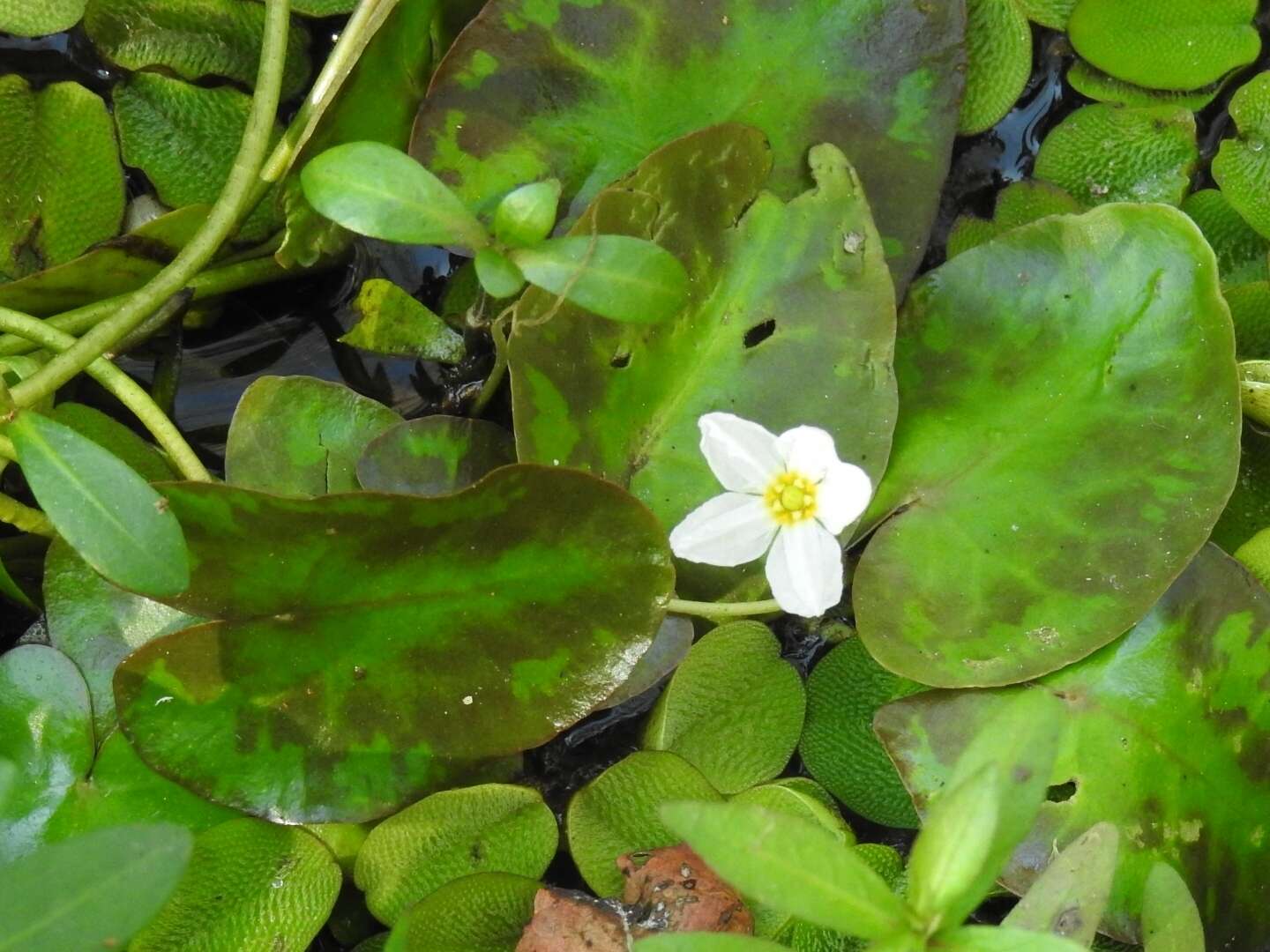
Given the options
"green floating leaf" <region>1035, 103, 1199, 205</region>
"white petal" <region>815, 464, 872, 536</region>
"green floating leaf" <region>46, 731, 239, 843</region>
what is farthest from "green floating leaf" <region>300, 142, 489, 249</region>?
"green floating leaf" <region>1035, 103, 1199, 205</region>

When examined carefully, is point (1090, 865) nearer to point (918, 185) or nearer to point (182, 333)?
point (918, 185)

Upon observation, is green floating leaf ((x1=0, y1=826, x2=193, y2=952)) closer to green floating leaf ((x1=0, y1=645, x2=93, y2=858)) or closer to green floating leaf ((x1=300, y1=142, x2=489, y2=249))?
green floating leaf ((x1=0, y1=645, x2=93, y2=858))

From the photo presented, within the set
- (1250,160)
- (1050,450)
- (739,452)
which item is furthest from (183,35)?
(1250,160)

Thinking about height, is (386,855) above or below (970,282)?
below

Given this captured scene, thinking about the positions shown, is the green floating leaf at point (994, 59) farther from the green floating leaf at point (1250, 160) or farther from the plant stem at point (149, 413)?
the plant stem at point (149, 413)

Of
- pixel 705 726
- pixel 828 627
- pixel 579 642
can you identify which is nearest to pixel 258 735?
pixel 579 642
